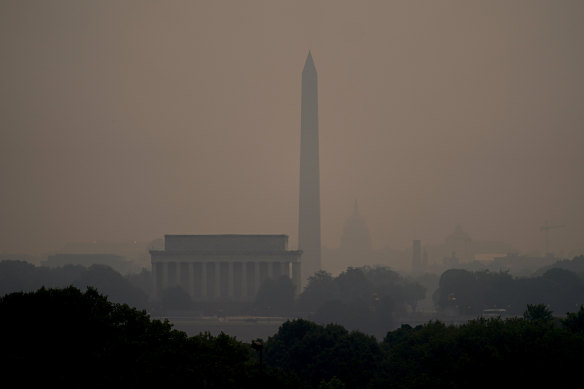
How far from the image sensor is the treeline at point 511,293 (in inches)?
6836

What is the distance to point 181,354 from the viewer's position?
61.3 m

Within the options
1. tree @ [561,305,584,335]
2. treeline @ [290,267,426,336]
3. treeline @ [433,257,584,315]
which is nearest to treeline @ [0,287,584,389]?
tree @ [561,305,584,335]

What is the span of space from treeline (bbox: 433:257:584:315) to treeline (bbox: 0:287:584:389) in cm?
10058

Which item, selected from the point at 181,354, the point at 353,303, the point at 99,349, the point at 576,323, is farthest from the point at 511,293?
the point at 99,349

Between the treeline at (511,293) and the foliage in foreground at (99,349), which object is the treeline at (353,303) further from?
the foliage in foreground at (99,349)

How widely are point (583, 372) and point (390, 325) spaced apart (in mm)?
90993

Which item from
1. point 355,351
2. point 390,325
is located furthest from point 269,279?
point 355,351

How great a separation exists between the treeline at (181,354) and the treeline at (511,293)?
100579 mm

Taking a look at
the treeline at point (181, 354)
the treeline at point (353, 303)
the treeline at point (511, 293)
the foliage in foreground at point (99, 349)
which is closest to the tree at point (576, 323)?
the treeline at point (181, 354)

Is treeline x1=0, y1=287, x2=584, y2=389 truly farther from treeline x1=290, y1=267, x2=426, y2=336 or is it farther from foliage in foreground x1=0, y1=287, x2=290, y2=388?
treeline x1=290, y1=267, x2=426, y2=336

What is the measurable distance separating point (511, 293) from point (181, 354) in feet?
413

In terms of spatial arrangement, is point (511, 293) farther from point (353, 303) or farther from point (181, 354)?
point (181, 354)

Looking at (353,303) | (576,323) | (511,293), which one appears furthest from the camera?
(511,293)

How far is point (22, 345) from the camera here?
60.0m
